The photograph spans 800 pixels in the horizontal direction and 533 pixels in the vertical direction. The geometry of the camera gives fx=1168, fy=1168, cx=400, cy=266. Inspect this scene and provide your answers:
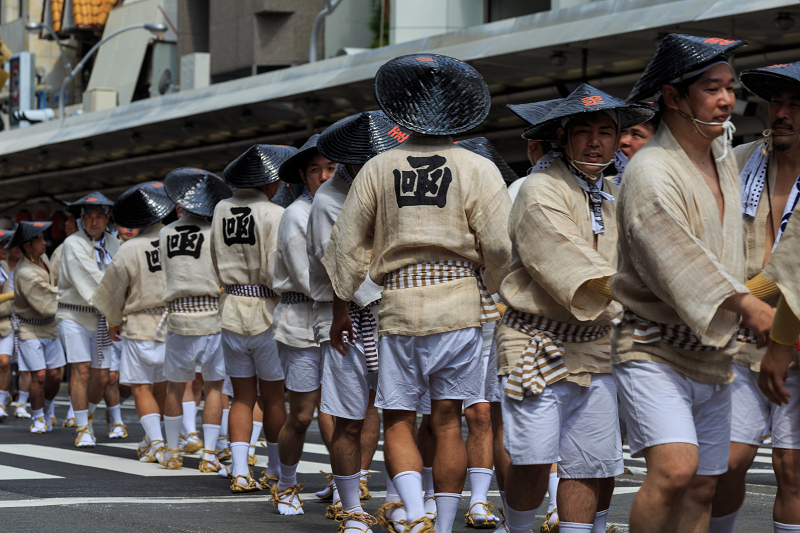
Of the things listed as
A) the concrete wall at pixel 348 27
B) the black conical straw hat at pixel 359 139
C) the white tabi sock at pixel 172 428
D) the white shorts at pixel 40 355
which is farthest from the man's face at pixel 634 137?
the concrete wall at pixel 348 27

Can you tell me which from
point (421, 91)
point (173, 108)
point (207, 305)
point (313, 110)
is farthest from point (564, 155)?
point (173, 108)

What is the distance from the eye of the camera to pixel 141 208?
10.1 metres

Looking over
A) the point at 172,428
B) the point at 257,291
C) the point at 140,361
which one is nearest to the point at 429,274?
the point at 257,291

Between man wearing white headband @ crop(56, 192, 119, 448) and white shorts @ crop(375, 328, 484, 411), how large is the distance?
6409 mm

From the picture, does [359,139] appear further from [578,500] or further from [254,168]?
[578,500]

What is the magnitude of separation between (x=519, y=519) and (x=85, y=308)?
24.9ft

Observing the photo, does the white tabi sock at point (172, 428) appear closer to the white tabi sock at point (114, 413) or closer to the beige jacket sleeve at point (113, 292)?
the beige jacket sleeve at point (113, 292)

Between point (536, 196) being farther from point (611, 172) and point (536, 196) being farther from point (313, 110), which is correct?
point (313, 110)

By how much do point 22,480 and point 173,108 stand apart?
42.0ft

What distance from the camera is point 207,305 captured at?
29.6 ft

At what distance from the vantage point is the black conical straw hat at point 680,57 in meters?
4.16

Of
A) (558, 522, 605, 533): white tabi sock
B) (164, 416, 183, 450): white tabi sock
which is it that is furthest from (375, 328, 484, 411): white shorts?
(164, 416, 183, 450): white tabi sock

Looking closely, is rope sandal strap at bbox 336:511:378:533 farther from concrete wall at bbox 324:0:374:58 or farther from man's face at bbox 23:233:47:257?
concrete wall at bbox 324:0:374:58

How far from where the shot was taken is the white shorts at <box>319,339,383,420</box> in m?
5.93
